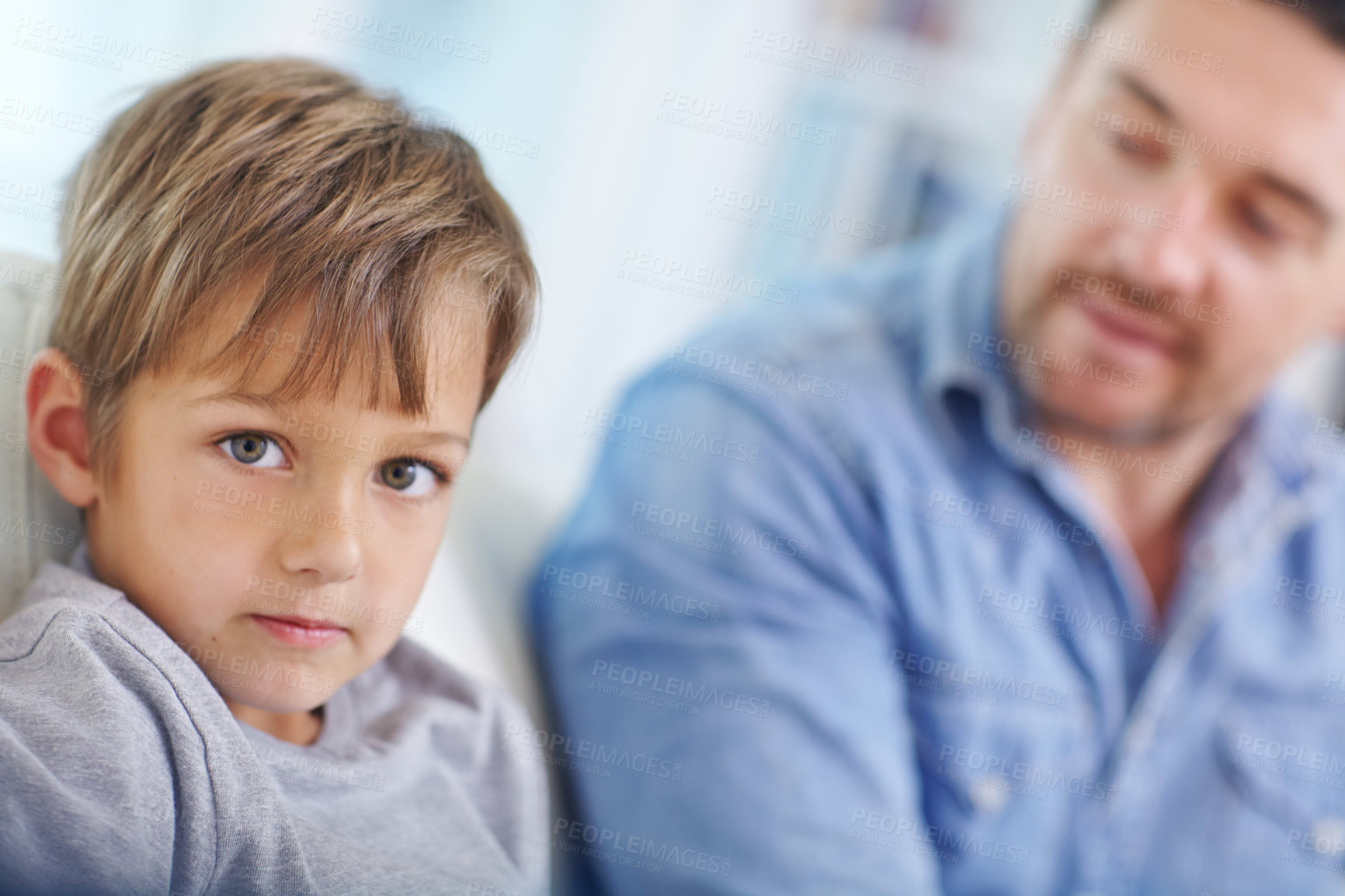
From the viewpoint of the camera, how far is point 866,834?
0.79 metres

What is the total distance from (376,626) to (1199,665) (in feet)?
2.65

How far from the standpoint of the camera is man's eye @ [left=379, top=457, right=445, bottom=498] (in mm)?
485

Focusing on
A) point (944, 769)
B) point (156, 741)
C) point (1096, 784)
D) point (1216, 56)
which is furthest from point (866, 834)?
point (1216, 56)

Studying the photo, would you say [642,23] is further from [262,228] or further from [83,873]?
[83,873]

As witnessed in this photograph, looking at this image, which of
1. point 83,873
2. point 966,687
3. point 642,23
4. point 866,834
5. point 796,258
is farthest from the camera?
point 796,258

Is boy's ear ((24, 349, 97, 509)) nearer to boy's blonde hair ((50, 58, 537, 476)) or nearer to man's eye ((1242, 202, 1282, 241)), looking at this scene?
boy's blonde hair ((50, 58, 537, 476))

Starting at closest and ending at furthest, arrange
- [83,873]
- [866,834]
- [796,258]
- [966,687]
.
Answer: [83,873], [866,834], [966,687], [796,258]
